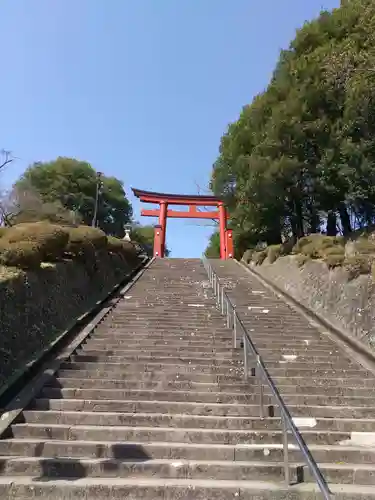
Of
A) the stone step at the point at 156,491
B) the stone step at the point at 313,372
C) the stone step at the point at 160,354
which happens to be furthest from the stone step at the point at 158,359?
the stone step at the point at 156,491

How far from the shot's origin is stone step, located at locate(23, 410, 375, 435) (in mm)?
4887

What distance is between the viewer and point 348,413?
523 cm

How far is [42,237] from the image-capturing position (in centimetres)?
860

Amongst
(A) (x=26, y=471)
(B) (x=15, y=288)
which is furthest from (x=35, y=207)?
(A) (x=26, y=471)

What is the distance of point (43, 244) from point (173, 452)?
5363 millimetres

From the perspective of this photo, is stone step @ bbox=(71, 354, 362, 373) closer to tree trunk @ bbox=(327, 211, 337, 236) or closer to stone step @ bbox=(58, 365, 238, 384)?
stone step @ bbox=(58, 365, 238, 384)

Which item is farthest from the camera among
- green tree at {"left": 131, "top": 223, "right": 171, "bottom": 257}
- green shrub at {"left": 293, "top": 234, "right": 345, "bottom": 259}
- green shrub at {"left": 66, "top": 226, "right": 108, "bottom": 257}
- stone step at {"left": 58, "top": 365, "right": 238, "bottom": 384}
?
green tree at {"left": 131, "top": 223, "right": 171, "bottom": 257}

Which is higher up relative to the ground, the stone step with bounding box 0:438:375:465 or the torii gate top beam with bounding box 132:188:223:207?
the torii gate top beam with bounding box 132:188:223:207

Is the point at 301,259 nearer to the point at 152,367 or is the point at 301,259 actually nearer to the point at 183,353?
the point at 183,353

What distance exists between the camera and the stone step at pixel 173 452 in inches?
169

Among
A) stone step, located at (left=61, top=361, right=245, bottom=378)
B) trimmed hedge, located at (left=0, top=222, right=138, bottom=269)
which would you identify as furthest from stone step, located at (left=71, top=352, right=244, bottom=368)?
trimmed hedge, located at (left=0, top=222, right=138, bottom=269)

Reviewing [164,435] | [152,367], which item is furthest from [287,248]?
[164,435]

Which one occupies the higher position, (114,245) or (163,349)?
(114,245)

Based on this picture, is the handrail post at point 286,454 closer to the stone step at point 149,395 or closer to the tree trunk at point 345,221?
the stone step at point 149,395
